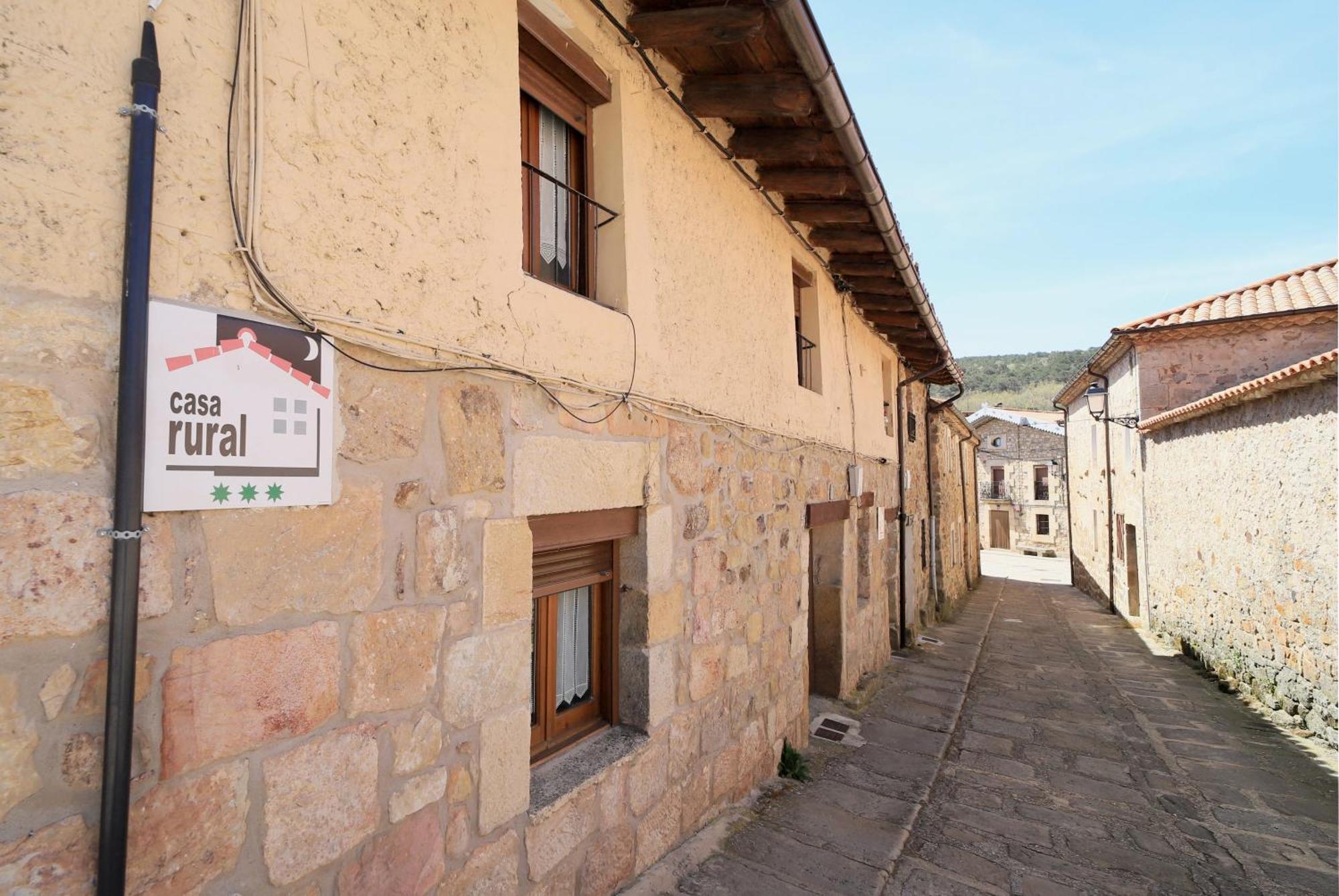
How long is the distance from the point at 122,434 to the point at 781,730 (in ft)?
14.0

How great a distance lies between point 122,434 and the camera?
1.25 m

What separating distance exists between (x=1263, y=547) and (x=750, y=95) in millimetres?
8162

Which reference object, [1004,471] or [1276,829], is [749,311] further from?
[1004,471]

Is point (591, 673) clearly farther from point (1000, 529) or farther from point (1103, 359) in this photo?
point (1000, 529)

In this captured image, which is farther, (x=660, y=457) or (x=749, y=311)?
(x=749, y=311)

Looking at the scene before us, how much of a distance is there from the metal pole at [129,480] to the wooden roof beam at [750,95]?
2495 millimetres

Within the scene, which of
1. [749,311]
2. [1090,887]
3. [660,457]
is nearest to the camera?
[660,457]

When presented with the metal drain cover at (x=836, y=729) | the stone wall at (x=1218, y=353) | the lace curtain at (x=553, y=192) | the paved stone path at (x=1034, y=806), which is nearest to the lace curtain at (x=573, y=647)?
the paved stone path at (x=1034, y=806)

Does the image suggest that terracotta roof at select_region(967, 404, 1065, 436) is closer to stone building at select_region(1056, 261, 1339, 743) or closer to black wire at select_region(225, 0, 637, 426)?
stone building at select_region(1056, 261, 1339, 743)

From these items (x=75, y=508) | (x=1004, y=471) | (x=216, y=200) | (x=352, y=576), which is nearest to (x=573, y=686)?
(x=352, y=576)

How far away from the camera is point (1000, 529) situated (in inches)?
1267

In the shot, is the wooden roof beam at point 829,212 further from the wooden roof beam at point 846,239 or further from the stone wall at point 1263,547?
the stone wall at point 1263,547

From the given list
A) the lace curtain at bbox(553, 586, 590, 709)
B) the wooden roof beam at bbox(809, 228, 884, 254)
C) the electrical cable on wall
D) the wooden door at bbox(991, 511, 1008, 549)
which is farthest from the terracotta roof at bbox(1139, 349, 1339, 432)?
the wooden door at bbox(991, 511, 1008, 549)

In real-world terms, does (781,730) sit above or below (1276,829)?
above
